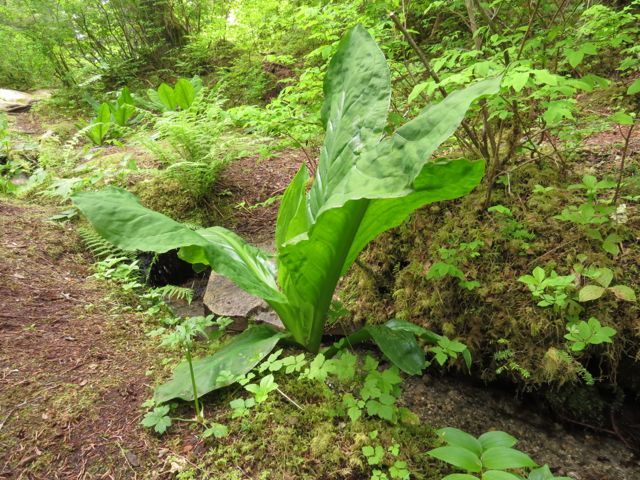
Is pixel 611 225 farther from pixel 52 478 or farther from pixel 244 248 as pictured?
pixel 52 478

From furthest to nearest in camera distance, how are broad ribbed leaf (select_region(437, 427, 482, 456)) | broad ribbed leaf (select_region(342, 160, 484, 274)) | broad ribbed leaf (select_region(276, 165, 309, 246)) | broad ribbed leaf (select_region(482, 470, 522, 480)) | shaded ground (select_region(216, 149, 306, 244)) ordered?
shaded ground (select_region(216, 149, 306, 244))
broad ribbed leaf (select_region(276, 165, 309, 246))
broad ribbed leaf (select_region(342, 160, 484, 274))
broad ribbed leaf (select_region(437, 427, 482, 456))
broad ribbed leaf (select_region(482, 470, 522, 480))

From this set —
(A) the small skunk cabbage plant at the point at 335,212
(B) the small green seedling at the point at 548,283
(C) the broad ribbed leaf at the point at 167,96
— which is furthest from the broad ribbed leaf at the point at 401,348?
(C) the broad ribbed leaf at the point at 167,96

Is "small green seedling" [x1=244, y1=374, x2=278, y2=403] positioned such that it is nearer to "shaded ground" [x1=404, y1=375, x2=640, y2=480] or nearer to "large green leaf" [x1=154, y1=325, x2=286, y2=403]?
"large green leaf" [x1=154, y1=325, x2=286, y2=403]

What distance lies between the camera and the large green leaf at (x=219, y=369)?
159 centimetres

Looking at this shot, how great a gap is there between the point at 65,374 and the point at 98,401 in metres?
0.27

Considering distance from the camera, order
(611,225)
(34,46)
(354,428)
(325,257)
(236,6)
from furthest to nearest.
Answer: (34,46)
(236,6)
(611,225)
(325,257)
(354,428)

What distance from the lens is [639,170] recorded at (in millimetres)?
2223

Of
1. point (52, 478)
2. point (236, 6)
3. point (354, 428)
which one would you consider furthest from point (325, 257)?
point (236, 6)

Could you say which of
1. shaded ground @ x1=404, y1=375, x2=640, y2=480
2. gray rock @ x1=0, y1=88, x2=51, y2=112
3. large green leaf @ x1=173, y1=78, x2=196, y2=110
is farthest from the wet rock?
shaded ground @ x1=404, y1=375, x2=640, y2=480

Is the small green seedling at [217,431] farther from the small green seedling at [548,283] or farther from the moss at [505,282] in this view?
the small green seedling at [548,283]

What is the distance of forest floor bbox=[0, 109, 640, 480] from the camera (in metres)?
1.39

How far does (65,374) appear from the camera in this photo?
69.6 inches

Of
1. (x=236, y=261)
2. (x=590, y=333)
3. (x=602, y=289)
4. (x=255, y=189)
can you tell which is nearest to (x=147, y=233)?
(x=236, y=261)

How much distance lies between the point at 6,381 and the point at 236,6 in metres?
7.71
